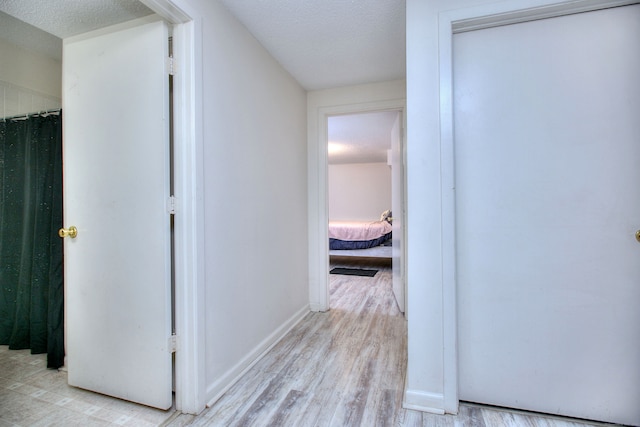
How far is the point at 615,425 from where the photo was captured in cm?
129

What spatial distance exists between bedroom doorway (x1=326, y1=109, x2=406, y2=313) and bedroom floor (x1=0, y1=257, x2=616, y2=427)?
36.3 inches

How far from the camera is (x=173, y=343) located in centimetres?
141

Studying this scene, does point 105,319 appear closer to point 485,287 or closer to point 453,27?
point 485,287

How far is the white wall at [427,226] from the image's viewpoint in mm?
1396

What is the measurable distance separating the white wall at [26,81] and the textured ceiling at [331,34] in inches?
53.4

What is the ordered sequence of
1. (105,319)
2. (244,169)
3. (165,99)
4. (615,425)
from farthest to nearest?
(244,169)
(105,319)
(165,99)
(615,425)

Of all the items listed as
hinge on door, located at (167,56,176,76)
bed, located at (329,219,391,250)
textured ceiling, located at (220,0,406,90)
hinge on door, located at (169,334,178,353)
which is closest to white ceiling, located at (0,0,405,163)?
textured ceiling, located at (220,0,406,90)

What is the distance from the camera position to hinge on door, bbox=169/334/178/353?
140 centimetres

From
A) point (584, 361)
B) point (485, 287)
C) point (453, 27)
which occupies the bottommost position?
point (584, 361)

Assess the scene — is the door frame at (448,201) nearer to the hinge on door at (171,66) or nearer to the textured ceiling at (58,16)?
the hinge on door at (171,66)

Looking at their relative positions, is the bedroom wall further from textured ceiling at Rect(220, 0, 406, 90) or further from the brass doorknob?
the brass doorknob

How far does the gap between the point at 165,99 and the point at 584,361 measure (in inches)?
91.6

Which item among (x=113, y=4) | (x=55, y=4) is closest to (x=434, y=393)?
(x=113, y=4)

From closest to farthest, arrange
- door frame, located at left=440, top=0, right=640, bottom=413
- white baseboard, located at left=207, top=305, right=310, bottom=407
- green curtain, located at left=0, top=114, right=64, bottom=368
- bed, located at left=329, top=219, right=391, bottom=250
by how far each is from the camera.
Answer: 1. door frame, located at left=440, top=0, right=640, bottom=413
2. white baseboard, located at left=207, top=305, right=310, bottom=407
3. green curtain, located at left=0, top=114, right=64, bottom=368
4. bed, located at left=329, top=219, right=391, bottom=250
